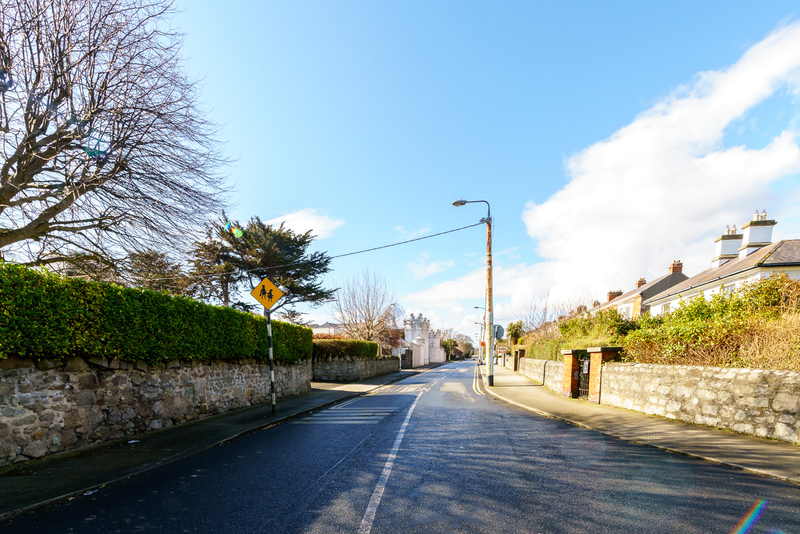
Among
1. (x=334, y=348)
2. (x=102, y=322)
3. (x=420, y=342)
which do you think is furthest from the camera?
(x=420, y=342)

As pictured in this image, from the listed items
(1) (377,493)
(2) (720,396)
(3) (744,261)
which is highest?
(3) (744,261)

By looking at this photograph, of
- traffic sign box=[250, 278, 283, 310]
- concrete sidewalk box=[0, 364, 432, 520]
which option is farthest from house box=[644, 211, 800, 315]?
concrete sidewalk box=[0, 364, 432, 520]

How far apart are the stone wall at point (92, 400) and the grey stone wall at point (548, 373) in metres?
12.1

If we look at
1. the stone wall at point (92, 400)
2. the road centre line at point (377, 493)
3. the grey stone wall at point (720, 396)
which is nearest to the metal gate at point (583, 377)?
the grey stone wall at point (720, 396)

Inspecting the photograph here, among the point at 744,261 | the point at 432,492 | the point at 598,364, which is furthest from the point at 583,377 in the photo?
the point at 744,261

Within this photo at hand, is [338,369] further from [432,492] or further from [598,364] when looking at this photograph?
[432,492]

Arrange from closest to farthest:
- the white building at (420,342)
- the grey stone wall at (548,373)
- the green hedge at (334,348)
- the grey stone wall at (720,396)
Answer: the grey stone wall at (720,396), the grey stone wall at (548,373), the green hedge at (334,348), the white building at (420,342)

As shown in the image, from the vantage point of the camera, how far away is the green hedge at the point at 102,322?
5.25m

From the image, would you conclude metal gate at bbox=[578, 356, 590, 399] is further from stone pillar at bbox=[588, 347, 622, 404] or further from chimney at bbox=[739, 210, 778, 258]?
chimney at bbox=[739, 210, 778, 258]

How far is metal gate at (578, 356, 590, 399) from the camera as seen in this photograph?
12.0 meters

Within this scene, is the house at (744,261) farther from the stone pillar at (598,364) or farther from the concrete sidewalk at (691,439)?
the concrete sidewalk at (691,439)

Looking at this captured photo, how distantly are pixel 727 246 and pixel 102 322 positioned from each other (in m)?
33.9

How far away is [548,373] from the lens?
53.8 ft

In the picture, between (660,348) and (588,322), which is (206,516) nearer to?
(660,348)
